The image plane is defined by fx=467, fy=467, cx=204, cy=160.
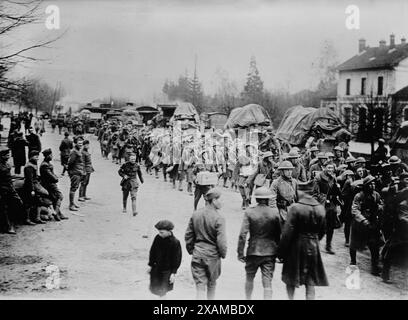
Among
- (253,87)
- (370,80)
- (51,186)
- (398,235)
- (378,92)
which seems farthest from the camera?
(370,80)

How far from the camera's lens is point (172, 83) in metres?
10.5

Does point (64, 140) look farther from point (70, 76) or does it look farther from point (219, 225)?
point (219, 225)

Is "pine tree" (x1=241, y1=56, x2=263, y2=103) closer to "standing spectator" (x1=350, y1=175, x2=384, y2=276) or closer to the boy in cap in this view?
"standing spectator" (x1=350, y1=175, x2=384, y2=276)

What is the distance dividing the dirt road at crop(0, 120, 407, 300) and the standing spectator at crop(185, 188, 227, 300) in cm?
94

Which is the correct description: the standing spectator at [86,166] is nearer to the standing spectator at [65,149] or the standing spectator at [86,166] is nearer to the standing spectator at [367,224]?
the standing spectator at [65,149]

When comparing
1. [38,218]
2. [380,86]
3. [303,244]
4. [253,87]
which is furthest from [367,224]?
[380,86]

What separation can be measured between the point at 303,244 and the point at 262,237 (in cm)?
53

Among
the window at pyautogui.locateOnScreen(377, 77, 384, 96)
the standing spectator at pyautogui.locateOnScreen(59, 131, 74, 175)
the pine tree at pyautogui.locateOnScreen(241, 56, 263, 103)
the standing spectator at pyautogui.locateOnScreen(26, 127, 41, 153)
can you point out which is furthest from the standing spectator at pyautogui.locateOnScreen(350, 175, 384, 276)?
the window at pyautogui.locateOnScreen(377, 77, 384, 96)

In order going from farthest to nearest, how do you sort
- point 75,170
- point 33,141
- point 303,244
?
point 33,141 → point 75,170 → point 303,244

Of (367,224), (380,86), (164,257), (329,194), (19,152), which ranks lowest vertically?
(164,257)

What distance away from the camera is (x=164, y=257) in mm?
5984

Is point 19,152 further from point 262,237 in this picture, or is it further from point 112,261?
point 262,237

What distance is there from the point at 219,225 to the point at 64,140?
6747 mm

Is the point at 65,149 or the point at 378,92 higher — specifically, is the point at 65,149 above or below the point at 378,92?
below
